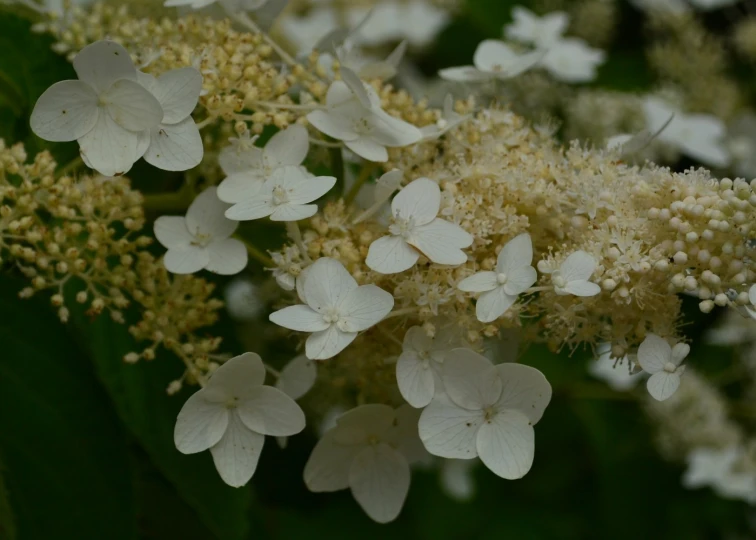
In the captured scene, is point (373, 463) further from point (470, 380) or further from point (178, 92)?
point (178, 92)

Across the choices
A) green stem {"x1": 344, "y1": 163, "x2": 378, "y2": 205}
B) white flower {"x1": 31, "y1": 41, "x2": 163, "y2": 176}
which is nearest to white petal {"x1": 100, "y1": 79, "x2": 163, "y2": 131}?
white flower {"x1": 31, "y1": 41, "x2": 163, "y2": 176}

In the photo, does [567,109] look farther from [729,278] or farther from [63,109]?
[63,109]

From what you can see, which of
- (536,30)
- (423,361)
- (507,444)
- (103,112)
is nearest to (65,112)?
(103,112)

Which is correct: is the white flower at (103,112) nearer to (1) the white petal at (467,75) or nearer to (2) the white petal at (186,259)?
(2) the white petal at (186,259)

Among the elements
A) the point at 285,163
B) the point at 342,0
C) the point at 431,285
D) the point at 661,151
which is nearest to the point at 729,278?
the point at 431,285

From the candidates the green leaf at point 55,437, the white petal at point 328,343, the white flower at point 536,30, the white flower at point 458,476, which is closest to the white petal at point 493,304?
the white petal at point 328,343

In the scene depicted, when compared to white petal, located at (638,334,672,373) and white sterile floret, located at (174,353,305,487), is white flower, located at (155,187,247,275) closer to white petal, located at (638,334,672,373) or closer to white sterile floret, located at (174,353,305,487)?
white sterile floret, located at (174,353,305,487)
